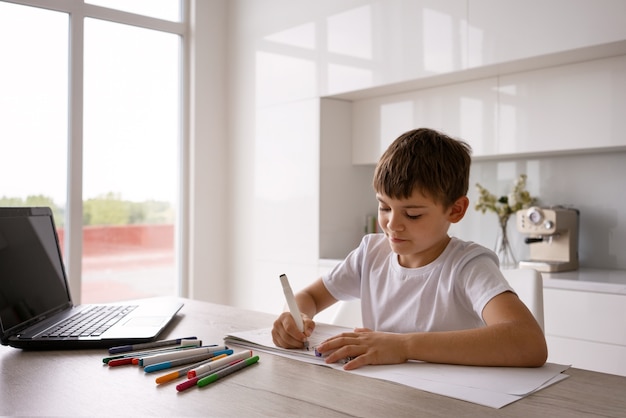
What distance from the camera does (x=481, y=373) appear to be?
3.61 ft

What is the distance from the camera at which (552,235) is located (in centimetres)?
275

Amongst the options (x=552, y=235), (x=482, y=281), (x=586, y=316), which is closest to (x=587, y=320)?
(x=586, y=316)

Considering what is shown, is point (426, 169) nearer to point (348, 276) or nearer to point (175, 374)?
point (348, 276)

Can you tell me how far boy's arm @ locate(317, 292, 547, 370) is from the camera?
3.76 ft

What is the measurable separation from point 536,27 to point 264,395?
212cm

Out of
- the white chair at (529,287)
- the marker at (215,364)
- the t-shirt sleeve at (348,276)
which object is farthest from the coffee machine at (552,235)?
the marker at (215,364)

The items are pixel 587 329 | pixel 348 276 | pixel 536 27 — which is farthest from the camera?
pixel 536 27

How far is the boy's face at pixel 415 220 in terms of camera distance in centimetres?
139

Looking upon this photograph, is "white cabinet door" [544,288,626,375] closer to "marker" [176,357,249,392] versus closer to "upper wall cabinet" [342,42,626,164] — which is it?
"upper wall cabinet" [342,42,626,164]

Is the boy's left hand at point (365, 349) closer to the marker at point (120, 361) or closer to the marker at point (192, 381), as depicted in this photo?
the marker at point (192, 381)

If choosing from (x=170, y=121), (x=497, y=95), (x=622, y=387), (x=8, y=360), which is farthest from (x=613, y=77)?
(x=170, y=121)

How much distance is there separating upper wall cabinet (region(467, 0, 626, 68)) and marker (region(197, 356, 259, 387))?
1.90 metres

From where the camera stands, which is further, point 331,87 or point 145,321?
point 331,87

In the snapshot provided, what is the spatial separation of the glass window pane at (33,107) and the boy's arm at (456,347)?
2.74 meters
